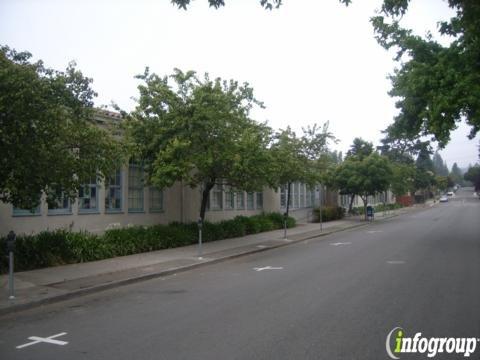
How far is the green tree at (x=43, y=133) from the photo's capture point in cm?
929

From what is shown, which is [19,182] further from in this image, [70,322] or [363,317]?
[363,317]

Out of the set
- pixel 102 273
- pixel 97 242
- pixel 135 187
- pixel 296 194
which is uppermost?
pixel 135 187

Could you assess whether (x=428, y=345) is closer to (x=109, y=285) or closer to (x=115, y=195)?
(x=109, y=285)

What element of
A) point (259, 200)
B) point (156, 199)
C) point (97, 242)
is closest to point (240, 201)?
point (259, 200)

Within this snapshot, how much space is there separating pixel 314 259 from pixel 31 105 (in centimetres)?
951

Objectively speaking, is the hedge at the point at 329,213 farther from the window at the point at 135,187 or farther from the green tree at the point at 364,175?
the window at the point at 135,187

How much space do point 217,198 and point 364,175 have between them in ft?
53.2

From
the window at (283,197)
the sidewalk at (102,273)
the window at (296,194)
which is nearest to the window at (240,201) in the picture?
the window at (283,197)

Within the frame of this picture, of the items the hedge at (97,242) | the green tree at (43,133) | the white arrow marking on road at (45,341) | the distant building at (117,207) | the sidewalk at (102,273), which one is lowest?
the white arrow marking on road at (45,341)

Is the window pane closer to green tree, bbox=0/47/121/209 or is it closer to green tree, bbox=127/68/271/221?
green tree, bbox=127/68/271/221

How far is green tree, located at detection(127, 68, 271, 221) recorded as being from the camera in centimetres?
1689

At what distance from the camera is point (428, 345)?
19.7 feet

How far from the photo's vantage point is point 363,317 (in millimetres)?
7387

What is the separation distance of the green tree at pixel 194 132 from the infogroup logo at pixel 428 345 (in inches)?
431
